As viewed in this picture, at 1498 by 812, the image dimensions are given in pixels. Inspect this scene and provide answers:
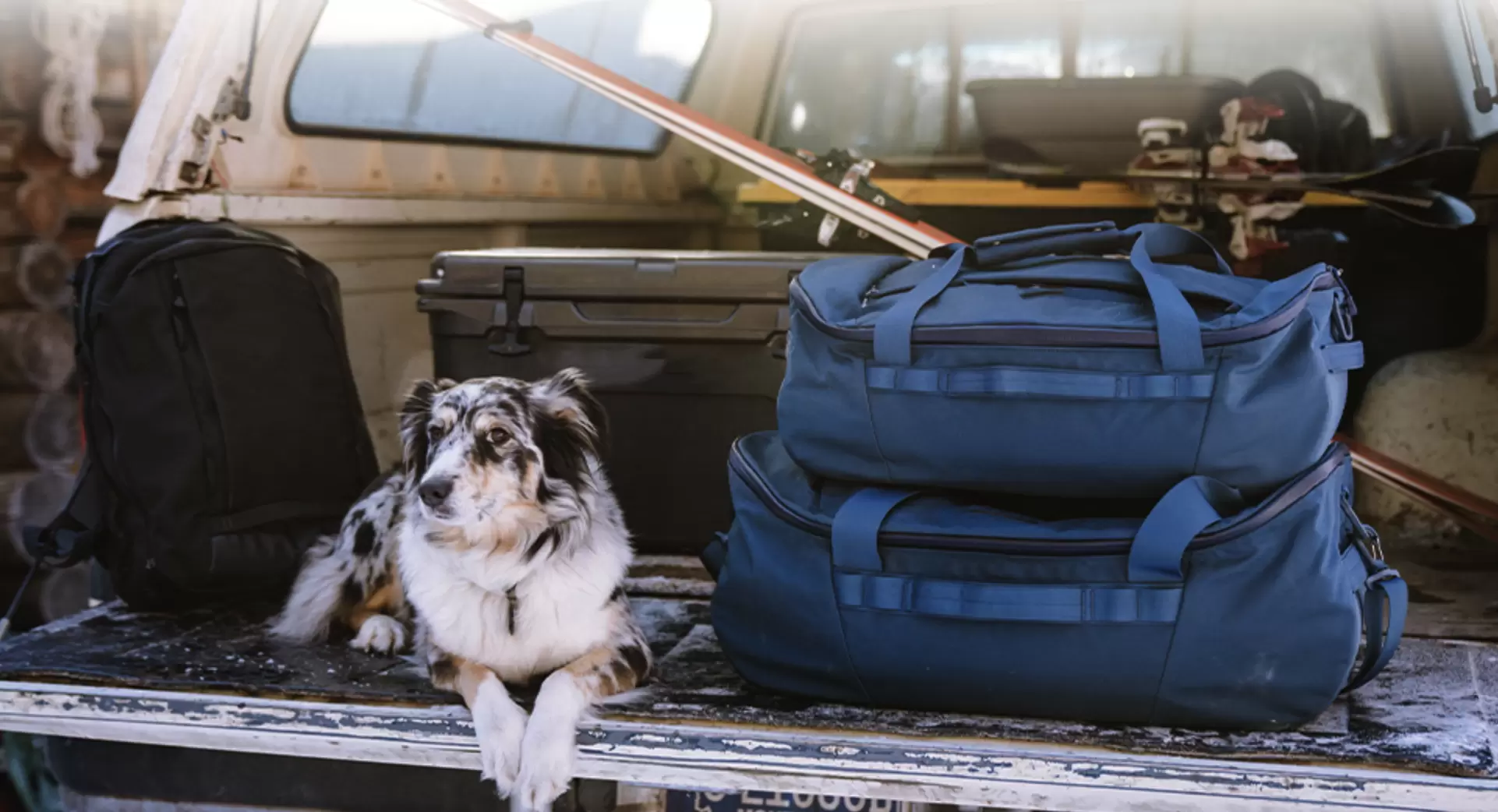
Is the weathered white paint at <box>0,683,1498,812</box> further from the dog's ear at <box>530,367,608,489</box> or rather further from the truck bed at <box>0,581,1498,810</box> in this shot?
the dog's ear at <box>530,367,608,489</box>

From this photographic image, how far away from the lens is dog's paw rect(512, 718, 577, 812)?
5.92ft

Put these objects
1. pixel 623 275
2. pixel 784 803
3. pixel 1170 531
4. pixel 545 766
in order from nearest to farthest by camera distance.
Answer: pixel 1170 531
pixel 545 766
pixel 784 803
pixel 623 275

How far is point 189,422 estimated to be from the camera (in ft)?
7.98

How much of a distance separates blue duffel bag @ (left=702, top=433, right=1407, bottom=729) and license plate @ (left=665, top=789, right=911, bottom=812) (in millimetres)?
150

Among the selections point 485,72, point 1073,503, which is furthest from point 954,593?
point 485,72

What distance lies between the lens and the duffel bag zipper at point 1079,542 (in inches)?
66.4

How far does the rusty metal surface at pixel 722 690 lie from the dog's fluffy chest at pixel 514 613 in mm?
103

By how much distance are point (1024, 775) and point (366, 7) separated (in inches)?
105

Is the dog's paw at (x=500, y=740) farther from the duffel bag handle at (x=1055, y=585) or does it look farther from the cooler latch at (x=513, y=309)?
the cooler latch at (x=513, y=309)

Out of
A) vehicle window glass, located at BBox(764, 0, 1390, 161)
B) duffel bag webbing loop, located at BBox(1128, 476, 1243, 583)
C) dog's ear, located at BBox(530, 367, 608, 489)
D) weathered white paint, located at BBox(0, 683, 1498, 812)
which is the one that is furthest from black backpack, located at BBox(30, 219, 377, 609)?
vehicle window glass, located at BBox(764, 0, 1390, 161)

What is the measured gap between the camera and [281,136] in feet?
10.0

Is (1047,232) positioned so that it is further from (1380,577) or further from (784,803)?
(784,803)

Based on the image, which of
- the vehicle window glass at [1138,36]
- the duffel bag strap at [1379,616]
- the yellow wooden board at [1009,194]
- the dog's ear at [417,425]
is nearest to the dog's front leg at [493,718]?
the dog's ear at [417,425]

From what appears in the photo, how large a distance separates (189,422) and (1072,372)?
158 centimetres
